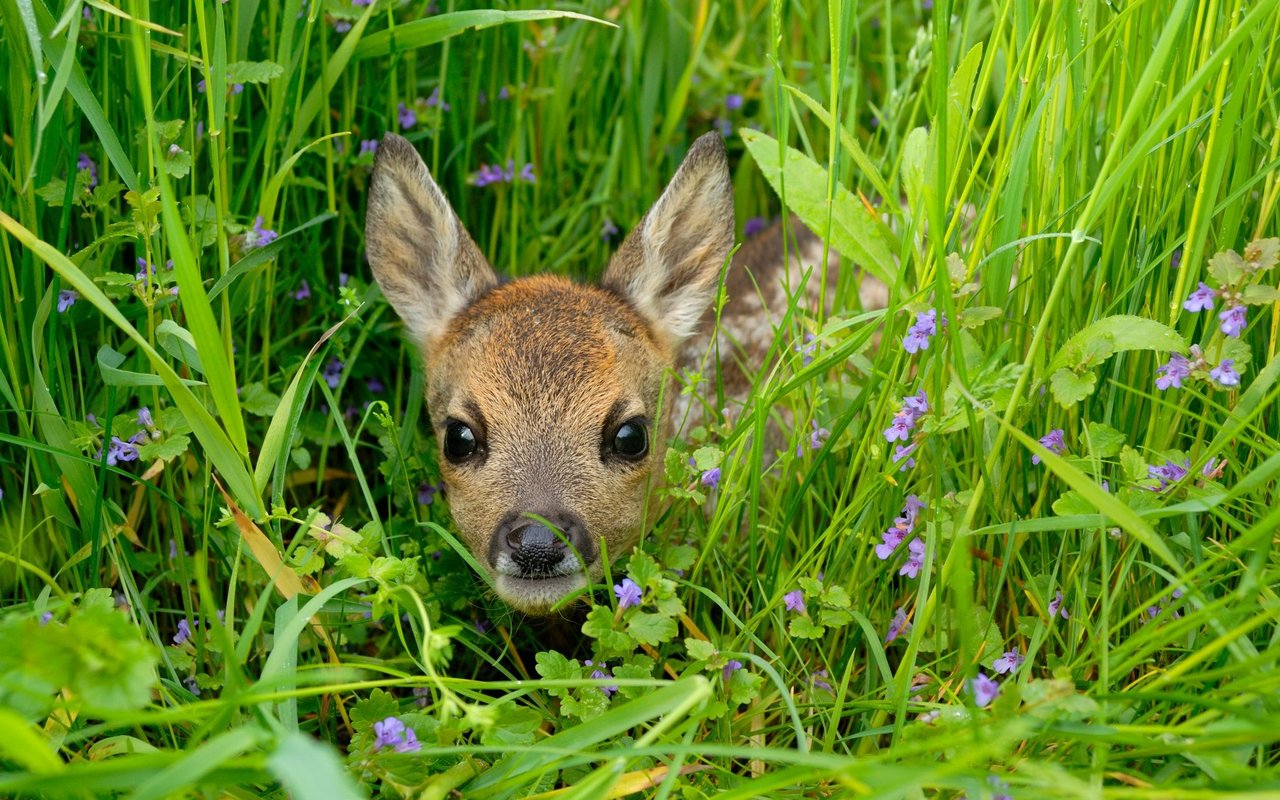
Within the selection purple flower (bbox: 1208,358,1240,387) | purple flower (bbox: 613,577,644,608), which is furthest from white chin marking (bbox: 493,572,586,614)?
purple flower (bbox: 1208,358,1240,387)

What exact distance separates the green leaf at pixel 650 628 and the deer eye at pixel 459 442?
4.09ft

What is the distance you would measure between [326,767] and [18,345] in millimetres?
2026

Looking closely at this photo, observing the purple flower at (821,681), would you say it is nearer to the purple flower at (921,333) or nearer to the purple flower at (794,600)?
the purple flower at (794,600)

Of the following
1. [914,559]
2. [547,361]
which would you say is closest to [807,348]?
[914,559]

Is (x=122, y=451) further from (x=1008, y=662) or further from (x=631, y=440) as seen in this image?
(x=1008, y=662)

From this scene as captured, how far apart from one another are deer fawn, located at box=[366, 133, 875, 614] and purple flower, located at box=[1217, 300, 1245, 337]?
1236 millimetres

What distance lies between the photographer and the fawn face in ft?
11.5

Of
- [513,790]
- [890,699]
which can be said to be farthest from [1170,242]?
[513,790]

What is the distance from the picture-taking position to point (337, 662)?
10.0ft

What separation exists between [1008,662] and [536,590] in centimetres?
121

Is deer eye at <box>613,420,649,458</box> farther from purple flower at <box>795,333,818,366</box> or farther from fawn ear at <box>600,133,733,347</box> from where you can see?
fawn ear at <box>600,133,733,347</box>

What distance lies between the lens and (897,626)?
309 centimetres

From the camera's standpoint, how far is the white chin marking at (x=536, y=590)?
3.33 metres

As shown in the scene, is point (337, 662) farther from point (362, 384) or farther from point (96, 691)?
point (362, 384)
